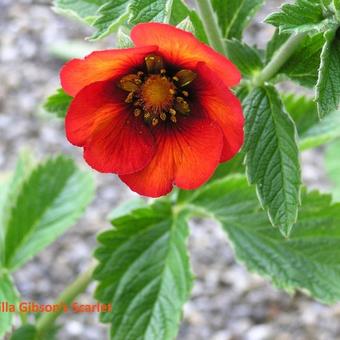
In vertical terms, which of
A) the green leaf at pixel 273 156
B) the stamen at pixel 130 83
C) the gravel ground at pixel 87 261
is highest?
the stamen at pixel 130 83

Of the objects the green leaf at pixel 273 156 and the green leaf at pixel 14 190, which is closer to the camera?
the green leaf at pixel 273 156

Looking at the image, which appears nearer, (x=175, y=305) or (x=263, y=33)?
(x=175, y=305)

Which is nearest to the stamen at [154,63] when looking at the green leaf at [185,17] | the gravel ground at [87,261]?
the green leaf at [185,17]

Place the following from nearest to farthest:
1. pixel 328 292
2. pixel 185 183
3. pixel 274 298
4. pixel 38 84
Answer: pixel 185 183, pixel 328 292, pixel 274 298, pixel 38 84

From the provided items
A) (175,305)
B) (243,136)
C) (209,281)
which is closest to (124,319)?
(175,305)

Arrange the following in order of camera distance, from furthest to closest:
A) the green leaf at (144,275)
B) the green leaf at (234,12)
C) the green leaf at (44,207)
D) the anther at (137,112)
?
the green leaf at (44,207), the green leaf at (144,275), the green leaf at (234,12), the anther at (137,112)

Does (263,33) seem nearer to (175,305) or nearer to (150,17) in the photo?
(175,305)

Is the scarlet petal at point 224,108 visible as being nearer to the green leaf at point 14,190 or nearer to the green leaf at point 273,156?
the green leaf at point 273,156

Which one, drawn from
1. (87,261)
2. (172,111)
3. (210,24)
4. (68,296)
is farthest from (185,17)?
(87,261)
